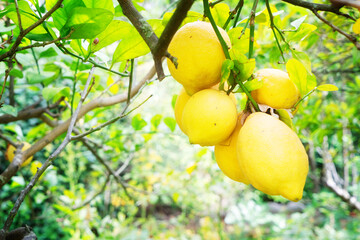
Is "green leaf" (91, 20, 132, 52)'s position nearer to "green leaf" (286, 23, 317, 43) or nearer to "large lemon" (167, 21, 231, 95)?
"large lemon" (167, 21, 231, 95)

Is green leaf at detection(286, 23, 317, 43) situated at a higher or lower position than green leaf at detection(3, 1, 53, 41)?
lower

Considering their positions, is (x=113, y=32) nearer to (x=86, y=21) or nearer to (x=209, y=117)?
(x=86, y=21)

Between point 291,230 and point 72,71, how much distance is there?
115 inches

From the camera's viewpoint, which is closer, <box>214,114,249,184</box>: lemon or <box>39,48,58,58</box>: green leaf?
<box>214,114,249,184</box>: lemon

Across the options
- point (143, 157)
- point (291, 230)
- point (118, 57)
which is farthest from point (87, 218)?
point (291, 230)

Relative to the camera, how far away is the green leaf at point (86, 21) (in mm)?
340

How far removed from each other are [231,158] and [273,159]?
0.08m

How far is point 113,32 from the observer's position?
15.9 inches

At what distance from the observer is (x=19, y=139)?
79cm

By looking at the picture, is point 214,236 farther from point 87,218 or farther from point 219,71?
point 219,71

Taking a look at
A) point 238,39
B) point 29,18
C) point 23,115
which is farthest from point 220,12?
point 23,115

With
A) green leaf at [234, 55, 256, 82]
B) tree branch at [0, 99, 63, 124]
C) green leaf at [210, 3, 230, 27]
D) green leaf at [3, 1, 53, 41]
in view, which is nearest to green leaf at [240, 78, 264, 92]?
green leaf at [234, 55, 256, 82]

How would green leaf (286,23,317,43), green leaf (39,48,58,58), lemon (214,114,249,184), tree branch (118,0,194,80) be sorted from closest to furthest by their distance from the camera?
tree branch (118,0,194,80)
lemon (214,114,249,184)
green leaf (286,23,317,43)
green leaf (39,48,58,58)

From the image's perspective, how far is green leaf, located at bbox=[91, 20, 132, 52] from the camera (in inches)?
15.8
